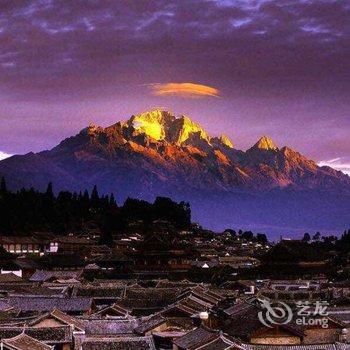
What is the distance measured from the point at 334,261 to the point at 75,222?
4712 centimetres

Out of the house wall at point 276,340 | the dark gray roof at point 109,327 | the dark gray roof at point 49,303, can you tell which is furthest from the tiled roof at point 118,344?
the dark gray roof at point 49,303

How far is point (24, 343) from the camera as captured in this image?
33.8 meters

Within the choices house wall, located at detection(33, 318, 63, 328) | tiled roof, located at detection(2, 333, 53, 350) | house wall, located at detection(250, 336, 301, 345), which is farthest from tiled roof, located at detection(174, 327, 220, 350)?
house wall, located at detection(33, 318, 63, 328)

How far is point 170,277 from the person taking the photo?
7350 centimetres

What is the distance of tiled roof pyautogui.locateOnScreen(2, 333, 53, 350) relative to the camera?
32656 millimetres

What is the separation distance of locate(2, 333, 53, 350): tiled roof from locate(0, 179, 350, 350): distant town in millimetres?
66

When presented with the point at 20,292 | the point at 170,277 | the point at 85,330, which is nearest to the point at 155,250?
the point at 170,277

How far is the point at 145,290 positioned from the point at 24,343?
835 inches

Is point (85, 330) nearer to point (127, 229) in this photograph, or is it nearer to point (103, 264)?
point (103, 264)

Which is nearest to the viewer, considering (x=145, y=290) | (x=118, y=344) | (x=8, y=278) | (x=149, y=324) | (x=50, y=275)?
(x=118, y=344)

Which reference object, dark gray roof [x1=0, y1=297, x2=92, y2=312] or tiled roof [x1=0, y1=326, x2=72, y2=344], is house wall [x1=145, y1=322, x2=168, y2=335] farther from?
dark gray roof [x1=0, y1=297, x2=92, y2=312]

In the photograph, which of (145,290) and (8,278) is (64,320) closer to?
(145,290)

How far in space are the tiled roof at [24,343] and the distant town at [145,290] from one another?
0.22 feet

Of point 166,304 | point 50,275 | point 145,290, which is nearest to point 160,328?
point 166,304
